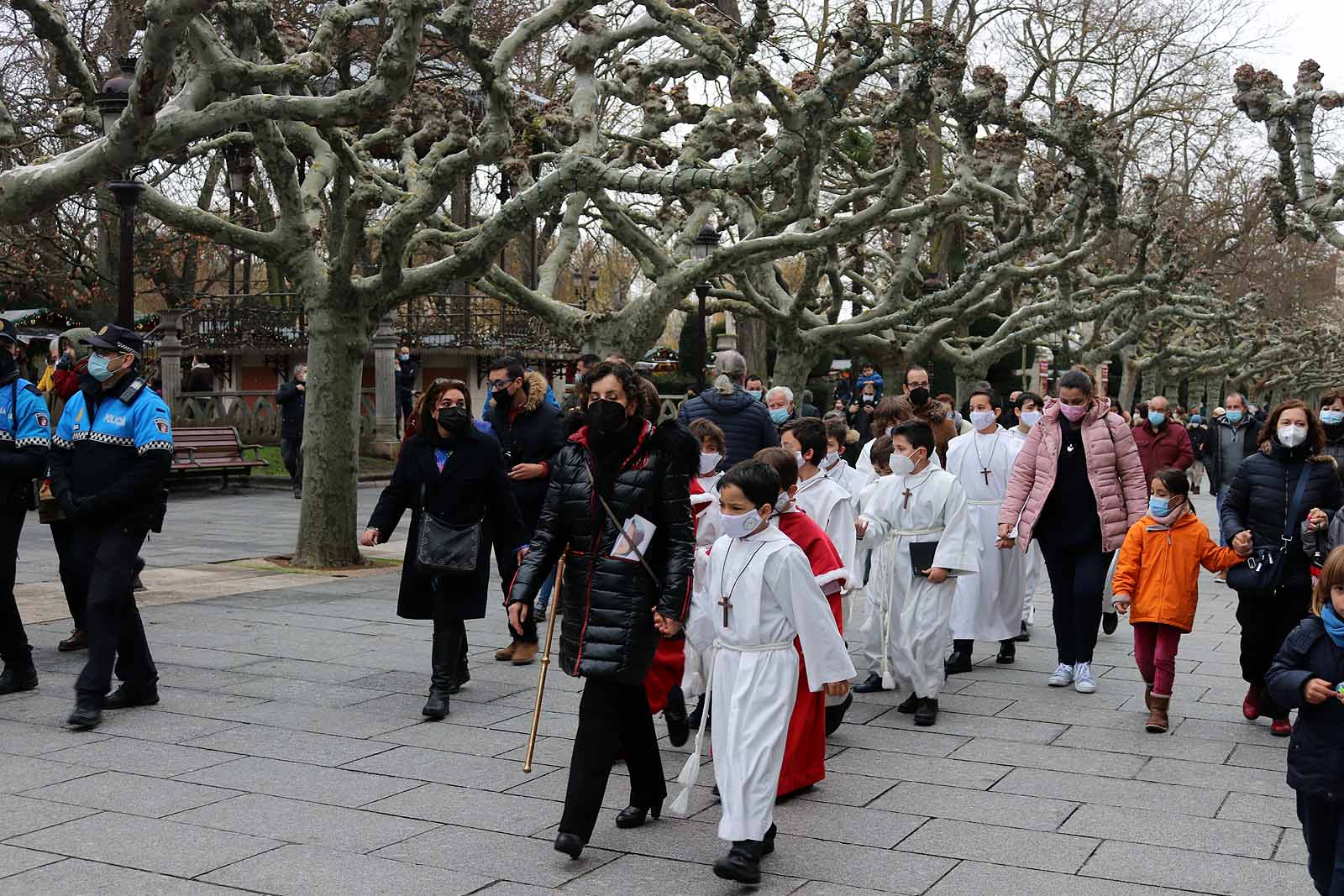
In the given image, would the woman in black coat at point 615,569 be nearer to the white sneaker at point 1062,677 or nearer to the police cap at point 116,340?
the police cap at point 116,340

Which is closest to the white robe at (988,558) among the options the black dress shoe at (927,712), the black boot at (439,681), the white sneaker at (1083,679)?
the white sneaker at (1083,679)

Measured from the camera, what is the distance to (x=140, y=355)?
7.75 meters

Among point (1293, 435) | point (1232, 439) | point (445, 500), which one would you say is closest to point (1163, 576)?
point (1293, 435)

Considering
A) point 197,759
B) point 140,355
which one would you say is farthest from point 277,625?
point 197,759

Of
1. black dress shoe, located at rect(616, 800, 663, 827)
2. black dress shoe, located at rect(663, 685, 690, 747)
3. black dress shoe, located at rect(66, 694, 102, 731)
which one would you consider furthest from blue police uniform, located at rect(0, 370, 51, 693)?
black dress shoe, located at rect(616, 800, 663, 827)

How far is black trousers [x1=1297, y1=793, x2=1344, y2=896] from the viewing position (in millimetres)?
4258

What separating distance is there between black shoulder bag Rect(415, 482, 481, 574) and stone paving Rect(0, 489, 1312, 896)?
762 millimetres

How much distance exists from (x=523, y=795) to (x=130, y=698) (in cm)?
262

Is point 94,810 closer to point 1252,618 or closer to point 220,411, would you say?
point 1252,618

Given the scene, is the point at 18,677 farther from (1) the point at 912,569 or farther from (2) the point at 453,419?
(1) the point at 912,569

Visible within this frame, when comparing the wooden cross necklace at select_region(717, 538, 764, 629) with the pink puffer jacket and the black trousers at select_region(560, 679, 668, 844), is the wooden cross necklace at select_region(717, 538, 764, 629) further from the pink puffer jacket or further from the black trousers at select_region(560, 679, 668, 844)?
the pink puffer jacket

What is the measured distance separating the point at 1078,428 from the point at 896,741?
8.11ft

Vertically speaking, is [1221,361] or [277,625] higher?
[1221,361]

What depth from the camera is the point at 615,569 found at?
5359mm
